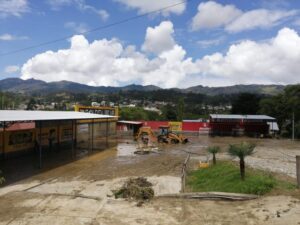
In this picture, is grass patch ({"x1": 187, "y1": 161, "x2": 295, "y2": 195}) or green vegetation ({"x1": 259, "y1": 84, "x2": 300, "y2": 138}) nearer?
grass patch ({"x1": 187, "y1": 161, "x2": 295, "y2": 195})

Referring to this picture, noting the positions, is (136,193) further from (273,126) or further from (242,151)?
(273,126)

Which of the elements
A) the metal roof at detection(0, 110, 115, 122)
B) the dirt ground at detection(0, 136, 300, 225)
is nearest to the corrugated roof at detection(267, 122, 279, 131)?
the metal roof at detection(0, 110, 115, 122)

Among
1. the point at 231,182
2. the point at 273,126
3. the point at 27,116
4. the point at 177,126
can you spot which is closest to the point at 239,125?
the point at 273,126

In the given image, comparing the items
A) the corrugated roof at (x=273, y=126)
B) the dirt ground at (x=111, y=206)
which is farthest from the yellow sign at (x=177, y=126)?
the dirt ground at (x=111, y=206)

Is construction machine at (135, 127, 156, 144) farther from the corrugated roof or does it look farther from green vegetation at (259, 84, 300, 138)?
the corrugated roof

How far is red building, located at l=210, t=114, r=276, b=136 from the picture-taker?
5788cm

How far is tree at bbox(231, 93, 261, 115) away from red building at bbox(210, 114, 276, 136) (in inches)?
903

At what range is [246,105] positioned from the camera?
8275 cm

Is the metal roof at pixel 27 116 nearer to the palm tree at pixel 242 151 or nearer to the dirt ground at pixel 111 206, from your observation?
the dirt ground at pixel 111 206

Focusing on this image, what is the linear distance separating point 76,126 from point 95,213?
1193 inches

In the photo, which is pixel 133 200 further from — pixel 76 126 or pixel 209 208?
pixel 76 126

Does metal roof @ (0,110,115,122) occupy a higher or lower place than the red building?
higher

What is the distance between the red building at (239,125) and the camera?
2279 inches

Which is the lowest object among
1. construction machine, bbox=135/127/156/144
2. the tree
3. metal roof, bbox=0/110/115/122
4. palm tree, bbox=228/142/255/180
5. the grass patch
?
the grass patch
